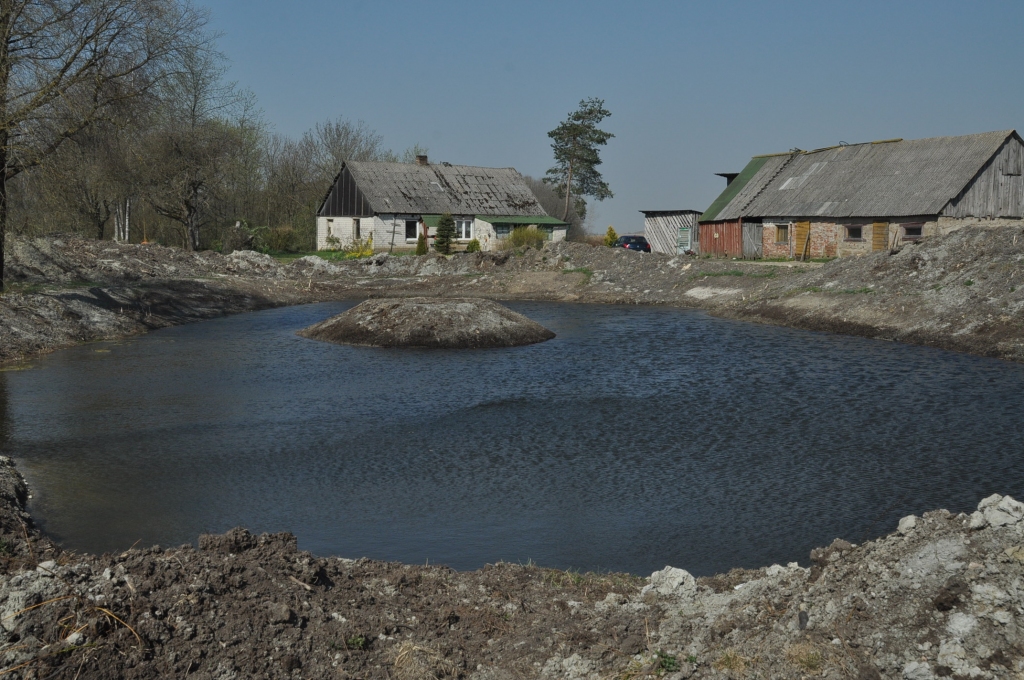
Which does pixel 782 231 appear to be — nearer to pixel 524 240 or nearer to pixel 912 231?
pixel 912 231

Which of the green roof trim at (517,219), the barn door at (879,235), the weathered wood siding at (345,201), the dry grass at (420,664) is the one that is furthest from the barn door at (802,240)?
the dry grass at (420,664)

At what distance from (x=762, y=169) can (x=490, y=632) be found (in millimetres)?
49326

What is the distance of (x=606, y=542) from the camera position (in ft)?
31.6

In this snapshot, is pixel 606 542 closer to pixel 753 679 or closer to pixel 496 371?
pixel 753 679

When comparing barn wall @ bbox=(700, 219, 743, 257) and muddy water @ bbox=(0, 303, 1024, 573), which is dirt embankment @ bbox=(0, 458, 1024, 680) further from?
barn wall @ bbox=(700, 219, 743, 257)

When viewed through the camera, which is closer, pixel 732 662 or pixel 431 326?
pixel 732 662

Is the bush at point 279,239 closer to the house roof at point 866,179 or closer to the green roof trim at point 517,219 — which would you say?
the green roof trim at point 517,219

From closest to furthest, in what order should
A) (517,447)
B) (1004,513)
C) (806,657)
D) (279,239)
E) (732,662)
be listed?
(806,657)
(732,662)
(1004,513)
(517,447)
(279,239)

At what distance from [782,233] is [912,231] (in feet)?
23.0

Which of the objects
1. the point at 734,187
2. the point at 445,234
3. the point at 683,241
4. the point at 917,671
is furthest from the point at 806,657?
the point at 683,241

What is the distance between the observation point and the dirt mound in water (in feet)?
78.9

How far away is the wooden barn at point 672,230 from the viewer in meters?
56.5

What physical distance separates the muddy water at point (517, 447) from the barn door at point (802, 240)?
23.6 meters

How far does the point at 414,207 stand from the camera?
197 ft
